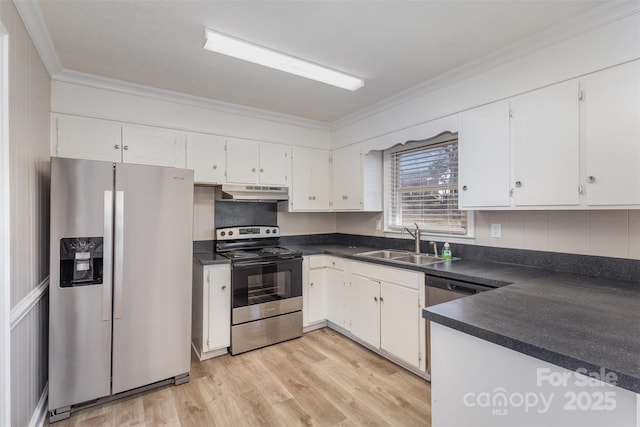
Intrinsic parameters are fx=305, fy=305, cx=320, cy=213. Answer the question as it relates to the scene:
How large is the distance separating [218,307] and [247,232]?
93 cm

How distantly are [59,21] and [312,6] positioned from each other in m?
1.53

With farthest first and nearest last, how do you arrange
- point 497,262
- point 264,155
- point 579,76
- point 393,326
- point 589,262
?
point 264,155 < point 393,326 < point 497,262 < point 589,262 < point 579,76

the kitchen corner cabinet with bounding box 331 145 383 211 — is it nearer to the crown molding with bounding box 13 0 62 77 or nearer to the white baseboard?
the crown molding with bounding box 13 0 62 77

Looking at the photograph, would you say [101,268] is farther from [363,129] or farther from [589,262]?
[589,262]

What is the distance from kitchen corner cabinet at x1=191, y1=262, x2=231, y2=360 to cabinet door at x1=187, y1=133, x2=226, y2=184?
88 cm

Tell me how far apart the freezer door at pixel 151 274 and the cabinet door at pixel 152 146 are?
2.16 ft

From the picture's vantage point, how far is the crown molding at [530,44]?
1.65m

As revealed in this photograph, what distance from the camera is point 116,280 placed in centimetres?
212

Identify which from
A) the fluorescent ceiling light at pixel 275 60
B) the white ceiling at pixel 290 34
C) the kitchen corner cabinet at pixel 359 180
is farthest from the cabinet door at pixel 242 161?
the fluorescent ceiling light at pixel 275 60

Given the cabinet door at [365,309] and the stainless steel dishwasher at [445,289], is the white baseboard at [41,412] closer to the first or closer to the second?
the cabinet door at [365,309]

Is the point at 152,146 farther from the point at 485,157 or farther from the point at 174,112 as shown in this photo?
the point at 485,157

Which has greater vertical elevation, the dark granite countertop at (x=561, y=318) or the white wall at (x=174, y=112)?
the white wall at (x=174, y=112)

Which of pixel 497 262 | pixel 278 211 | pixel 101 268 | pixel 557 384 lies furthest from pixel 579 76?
pixel 101 268

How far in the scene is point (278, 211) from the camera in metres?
3.81
